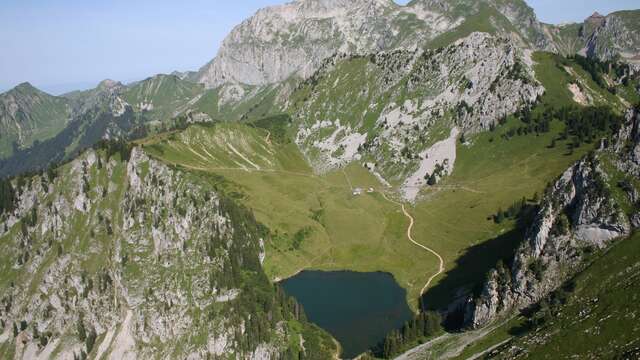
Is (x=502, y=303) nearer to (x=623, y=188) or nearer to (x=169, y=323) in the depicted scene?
(x=623, y=188)

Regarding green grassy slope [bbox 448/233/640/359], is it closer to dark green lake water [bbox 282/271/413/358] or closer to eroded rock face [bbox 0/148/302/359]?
dark green lake water [bbox 282/271/413/358]

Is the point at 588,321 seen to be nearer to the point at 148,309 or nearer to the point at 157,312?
the point at 157,312

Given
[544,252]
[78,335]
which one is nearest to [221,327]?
[78,335]

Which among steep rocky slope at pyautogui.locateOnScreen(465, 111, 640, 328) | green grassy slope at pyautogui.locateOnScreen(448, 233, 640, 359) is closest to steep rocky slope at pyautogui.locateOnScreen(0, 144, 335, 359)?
steep rocky slope at pyautogui.locateOnScreen(465, 111, 640, 328)

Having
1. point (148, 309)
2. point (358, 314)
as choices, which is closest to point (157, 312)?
point (148, 309)

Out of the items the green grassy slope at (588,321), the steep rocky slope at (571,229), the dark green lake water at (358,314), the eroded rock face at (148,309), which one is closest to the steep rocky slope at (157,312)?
the eroded rock face at (148,309)

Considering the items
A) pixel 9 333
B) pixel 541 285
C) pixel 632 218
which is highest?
pixel 9 333

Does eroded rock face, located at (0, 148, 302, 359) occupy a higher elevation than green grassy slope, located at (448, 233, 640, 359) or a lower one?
higher

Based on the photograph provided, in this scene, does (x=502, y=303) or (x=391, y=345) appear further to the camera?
(x=391, y=345)
